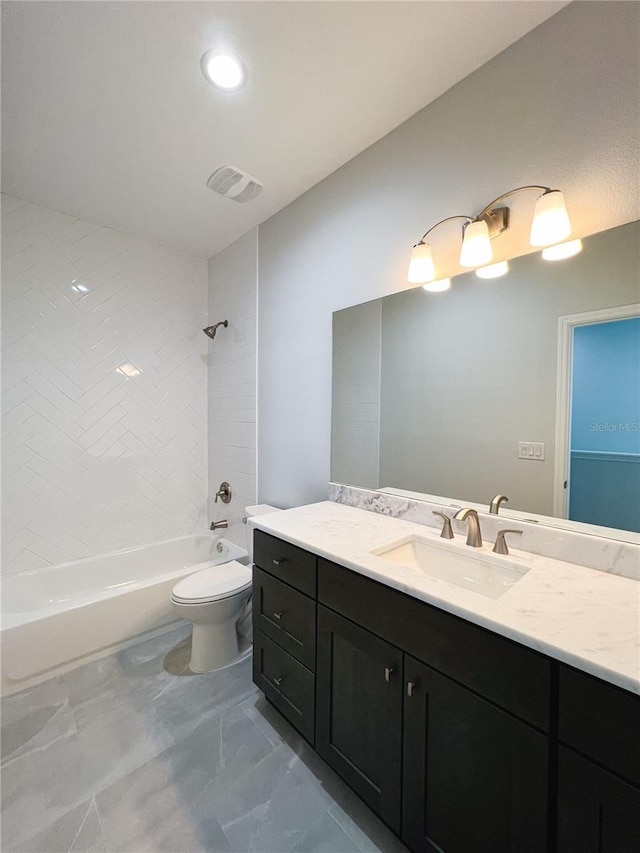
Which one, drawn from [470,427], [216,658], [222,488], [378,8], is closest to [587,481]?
[470,427]

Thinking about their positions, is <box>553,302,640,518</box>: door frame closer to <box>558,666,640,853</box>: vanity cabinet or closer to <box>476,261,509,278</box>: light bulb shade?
<box>476,261,509,278</box>: light bulb shade

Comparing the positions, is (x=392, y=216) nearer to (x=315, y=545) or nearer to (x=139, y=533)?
(x=315, y=545)

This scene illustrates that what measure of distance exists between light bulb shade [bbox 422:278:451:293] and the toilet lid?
1.74 m

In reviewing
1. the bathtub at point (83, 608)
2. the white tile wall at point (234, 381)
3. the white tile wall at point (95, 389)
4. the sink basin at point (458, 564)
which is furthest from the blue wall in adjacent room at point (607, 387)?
the white tile wall at point (95, 389)

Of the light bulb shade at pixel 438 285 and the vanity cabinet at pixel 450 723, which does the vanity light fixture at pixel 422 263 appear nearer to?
the light bulb shade at pixel 438 285

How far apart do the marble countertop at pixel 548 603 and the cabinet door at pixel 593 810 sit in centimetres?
19

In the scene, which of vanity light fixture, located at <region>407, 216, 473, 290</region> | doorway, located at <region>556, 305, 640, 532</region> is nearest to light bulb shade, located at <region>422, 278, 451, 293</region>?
vanity light fixture, located at <region>407, 216, 473, 290</region>

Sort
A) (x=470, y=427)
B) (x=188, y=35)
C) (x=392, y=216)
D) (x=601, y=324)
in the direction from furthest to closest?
(x=392, y=216) → (x=470, y=427) → (x=188, y=35) → (x=601, y=324)

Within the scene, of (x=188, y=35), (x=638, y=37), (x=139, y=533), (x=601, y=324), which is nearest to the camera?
(x=638, y=37)

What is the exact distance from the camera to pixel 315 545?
1.27 meters

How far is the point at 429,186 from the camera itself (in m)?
1.50

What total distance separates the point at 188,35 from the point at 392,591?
191 centimetres

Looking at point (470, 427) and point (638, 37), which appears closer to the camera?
point (638, 37)

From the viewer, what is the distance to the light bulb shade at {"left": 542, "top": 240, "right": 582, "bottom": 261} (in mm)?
1139
